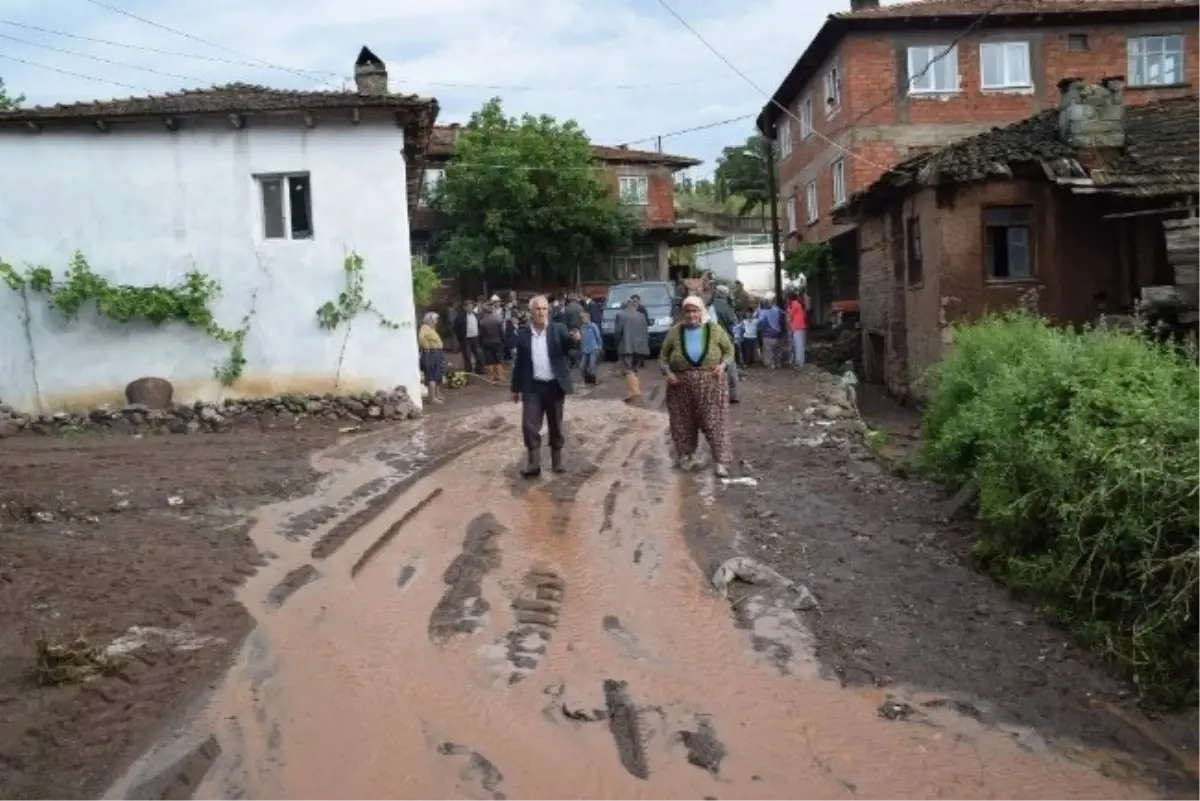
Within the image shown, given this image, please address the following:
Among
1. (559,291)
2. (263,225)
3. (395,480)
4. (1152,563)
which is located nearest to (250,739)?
(1152,563)

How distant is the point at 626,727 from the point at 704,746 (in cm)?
39

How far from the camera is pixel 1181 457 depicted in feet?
19.1

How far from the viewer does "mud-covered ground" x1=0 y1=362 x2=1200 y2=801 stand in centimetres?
528

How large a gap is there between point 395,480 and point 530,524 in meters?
2.78

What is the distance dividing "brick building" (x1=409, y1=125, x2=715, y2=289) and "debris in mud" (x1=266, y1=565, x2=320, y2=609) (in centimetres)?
3313

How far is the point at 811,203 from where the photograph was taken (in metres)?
37.4

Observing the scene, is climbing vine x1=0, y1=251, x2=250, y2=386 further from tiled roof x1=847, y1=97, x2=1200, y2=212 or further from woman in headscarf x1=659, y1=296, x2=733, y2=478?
tiled roof x1=847, y1=97, x2=1200, y2=212

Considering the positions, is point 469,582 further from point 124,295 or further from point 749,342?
point 749,342

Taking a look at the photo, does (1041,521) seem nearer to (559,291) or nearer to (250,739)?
(250,739)

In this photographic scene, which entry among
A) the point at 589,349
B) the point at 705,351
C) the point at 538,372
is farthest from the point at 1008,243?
the point at 538,372

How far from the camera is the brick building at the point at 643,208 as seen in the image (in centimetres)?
4141

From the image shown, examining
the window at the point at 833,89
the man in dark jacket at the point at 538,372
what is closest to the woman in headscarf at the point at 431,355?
the man in dark jacket at the point at 538,372

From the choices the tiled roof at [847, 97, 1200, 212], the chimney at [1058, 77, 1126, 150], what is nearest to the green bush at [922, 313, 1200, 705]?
the tiled roof at [847, 97, 1200, 212]

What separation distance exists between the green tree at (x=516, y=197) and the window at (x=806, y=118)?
669 centimetres
